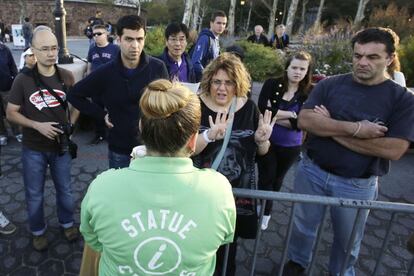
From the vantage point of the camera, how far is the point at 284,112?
3500mm

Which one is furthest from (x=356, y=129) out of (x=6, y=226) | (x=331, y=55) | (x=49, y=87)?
(x=331, y=55)

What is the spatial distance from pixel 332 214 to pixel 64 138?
8.15ft

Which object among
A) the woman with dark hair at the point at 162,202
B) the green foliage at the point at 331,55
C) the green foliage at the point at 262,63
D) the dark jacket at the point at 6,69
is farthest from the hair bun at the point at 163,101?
the green foliage at the point at 262,63

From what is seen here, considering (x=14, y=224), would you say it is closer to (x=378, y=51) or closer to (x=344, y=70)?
(x=378, y=51)

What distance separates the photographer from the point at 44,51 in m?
2.82

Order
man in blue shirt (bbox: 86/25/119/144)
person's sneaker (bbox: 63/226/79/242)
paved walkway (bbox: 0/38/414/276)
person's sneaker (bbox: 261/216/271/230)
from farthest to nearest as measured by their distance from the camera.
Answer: man in blue shirt (bbox: 86/25/119/144) → person's sneaker (bbox: 261/216/271/230) → person's sneaker (bbox: 63/226/79/242) → paved walkway (bbox: 0/38/414/276)

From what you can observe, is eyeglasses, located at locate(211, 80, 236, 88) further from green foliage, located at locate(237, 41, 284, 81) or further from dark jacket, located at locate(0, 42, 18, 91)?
green foliage, located at locate(237, 41, 284, 81)

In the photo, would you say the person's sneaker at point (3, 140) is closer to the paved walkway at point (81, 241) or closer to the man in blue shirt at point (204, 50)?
the paved walkway at point (81, 241)

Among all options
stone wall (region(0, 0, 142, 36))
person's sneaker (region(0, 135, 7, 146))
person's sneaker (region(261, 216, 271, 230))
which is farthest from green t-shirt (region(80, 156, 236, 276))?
stone wall (region(0, 0, 142, 36))

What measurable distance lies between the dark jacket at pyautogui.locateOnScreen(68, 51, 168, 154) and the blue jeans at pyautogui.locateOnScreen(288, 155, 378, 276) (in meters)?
1.58

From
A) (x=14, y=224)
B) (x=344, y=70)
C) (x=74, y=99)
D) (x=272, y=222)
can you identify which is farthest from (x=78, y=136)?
(x=344, y=70)

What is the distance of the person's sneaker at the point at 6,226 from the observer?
347cm

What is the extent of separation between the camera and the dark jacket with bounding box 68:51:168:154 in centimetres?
292

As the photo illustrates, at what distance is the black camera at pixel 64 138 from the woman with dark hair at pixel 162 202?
180 centimetres
